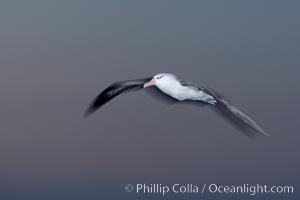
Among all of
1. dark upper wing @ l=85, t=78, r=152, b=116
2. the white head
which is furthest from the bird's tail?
dark upper wing @ l=85, t=78, r=152, b=116

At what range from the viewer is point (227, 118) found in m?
2.97

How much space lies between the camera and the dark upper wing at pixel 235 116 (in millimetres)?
2941

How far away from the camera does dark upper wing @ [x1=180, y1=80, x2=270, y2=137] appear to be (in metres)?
2.94

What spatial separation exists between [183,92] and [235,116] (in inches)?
10.7

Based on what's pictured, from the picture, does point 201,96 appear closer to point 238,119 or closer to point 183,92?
point 183,92

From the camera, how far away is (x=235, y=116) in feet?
9.67

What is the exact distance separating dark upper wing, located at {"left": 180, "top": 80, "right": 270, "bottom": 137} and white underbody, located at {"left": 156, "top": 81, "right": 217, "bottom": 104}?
2 cm

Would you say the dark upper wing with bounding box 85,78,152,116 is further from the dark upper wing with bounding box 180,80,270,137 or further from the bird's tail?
the bird's tail

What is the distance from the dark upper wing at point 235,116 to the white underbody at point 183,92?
0.02m

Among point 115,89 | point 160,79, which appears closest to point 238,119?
point 160,79

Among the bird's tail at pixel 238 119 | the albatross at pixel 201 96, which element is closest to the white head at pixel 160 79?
the albatross at pixel 201 96

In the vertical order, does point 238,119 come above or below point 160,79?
below

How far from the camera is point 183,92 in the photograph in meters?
2.94

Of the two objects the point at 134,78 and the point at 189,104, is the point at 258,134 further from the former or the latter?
the point at 134,78
